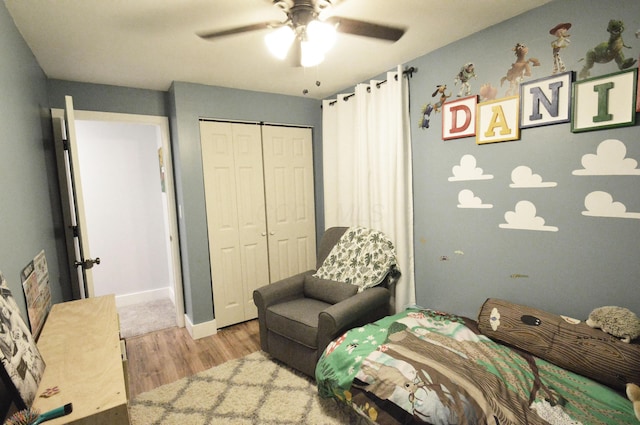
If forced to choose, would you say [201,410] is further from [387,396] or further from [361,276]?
[361,276]

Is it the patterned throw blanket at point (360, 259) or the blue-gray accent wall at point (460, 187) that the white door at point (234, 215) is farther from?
the patterned throw blanket at point (360, 259)

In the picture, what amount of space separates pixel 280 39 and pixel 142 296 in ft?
12.5

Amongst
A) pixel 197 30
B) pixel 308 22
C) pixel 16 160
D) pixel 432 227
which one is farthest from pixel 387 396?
pixel 197 30

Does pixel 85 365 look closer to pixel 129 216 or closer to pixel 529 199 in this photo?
pixel 529 199

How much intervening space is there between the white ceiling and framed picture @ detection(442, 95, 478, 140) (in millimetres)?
443

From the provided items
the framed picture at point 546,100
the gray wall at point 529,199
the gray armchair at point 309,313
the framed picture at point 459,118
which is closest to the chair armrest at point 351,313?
the gray armchair at point 309,313

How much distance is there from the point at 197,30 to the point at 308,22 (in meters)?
0.89

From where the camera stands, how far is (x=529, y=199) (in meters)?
1.97

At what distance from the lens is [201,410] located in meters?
2.03

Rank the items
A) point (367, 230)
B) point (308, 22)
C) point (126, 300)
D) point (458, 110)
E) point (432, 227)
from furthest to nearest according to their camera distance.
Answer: point (126, 300), point (367, 230), point (432, 227), point (458, 110), point (308, 22)

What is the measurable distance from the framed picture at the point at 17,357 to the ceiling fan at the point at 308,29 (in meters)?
1.39

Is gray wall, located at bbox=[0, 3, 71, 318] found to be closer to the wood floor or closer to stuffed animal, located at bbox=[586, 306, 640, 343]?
the wood floor

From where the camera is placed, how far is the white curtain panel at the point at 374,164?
2682 mm

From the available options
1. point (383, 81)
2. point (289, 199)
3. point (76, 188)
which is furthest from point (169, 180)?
point (383, 81)
